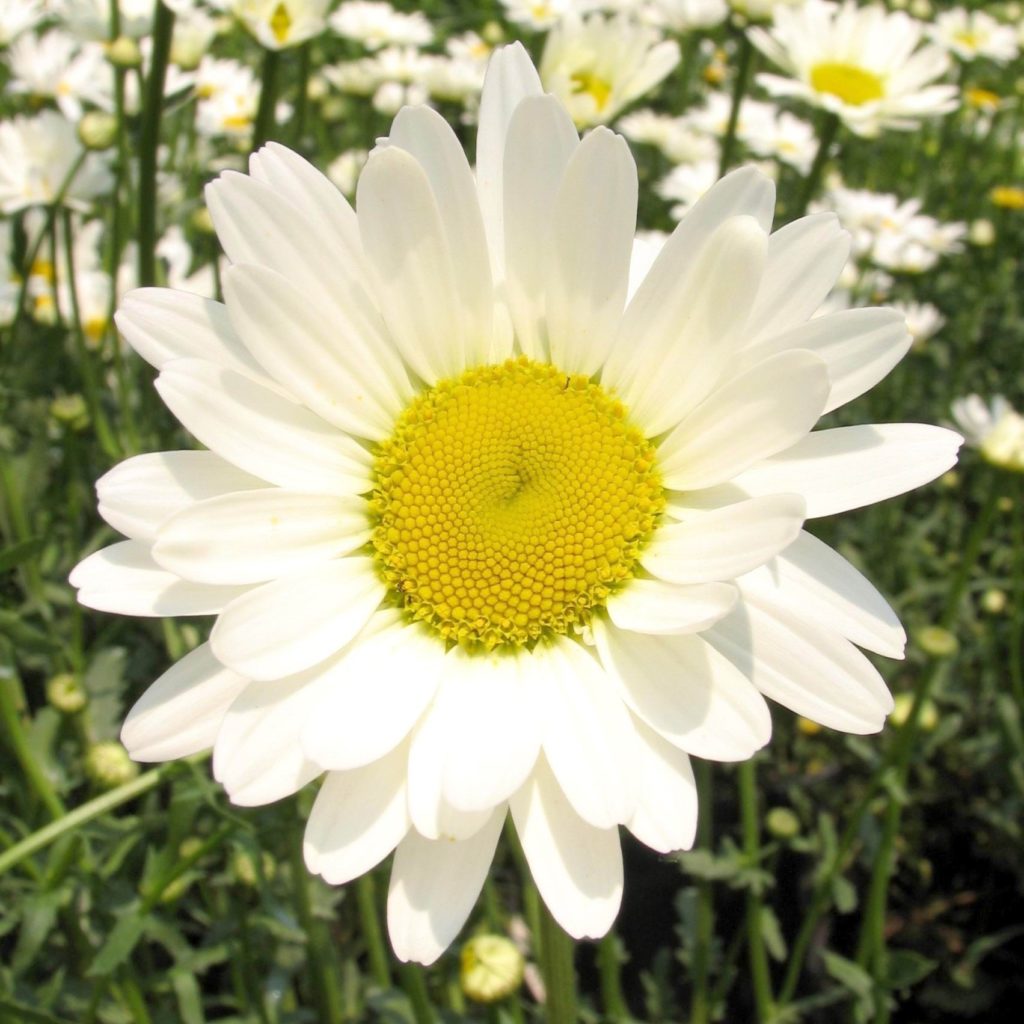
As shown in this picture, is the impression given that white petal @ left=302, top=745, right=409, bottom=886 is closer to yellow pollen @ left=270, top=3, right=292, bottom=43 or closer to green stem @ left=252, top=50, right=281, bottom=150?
green stem @ left=252, top=50, right=281, bottom=150

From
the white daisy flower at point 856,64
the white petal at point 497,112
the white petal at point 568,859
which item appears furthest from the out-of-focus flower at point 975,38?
the white petal at point 568,859

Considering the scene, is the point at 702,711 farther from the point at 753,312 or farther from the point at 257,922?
the point at 257,922

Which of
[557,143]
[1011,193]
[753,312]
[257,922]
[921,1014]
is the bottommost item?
[921,1014]

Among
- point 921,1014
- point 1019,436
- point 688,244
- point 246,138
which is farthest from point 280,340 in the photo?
point 246,138

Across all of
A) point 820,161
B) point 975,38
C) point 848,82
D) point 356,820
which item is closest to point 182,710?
point 356,820

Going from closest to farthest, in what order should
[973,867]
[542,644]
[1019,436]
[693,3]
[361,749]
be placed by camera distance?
1. [361,749]
2. [542,644]
3. [1019,436]
4. [973,867]
5. [693,3]

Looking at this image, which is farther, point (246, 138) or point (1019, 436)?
point (246, 138)

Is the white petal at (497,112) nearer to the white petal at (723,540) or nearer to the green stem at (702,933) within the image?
the white petal at (723,540)

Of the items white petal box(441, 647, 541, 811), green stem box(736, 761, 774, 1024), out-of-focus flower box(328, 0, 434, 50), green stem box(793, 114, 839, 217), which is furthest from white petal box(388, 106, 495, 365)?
out-of-focus flower box(328, 0, 434, 50)
